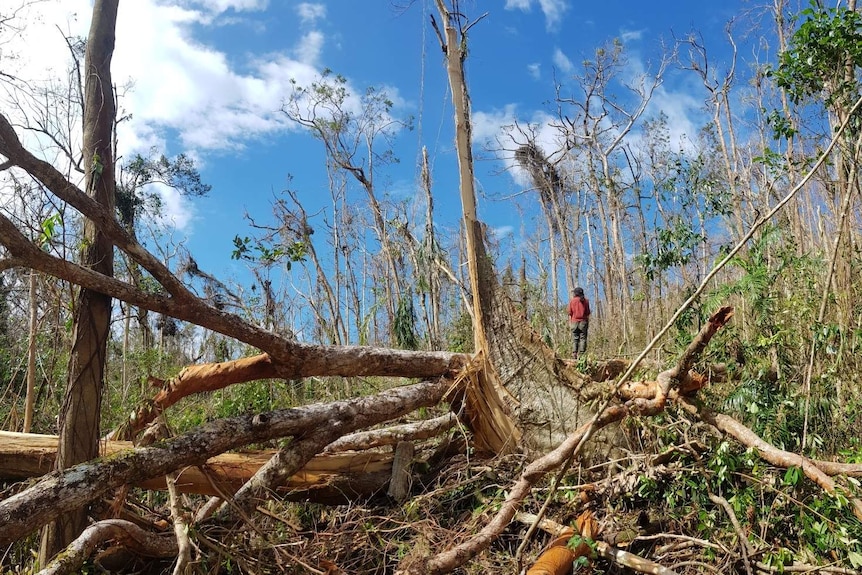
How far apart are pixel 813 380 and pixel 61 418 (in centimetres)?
507

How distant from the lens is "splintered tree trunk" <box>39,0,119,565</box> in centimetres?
363

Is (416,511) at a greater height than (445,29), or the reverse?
(445,29)

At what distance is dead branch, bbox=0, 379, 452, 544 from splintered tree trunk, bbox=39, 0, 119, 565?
0.98 metres

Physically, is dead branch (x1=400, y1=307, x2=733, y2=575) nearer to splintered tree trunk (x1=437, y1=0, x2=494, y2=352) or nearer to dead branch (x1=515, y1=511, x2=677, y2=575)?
dead branch (x1=515, y1=511, x2=677, y2=575)

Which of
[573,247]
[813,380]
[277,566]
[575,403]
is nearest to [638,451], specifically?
[575,403]

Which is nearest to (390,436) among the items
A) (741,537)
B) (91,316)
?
(91,316)

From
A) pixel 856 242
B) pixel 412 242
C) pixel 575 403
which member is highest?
pixel 412 242

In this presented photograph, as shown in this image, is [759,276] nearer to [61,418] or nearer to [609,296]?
[61,418]

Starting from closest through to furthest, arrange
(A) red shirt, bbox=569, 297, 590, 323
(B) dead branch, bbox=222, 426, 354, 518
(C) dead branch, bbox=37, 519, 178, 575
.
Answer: (C) dead branch, bbox=37, 519, 178, 575
(B) dead branch, bbox=222, 426, 354, 518
(A) red shirt, bbox=569, 297, 590, 323

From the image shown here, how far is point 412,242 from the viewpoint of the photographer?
13.6 m

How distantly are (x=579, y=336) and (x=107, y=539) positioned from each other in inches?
349

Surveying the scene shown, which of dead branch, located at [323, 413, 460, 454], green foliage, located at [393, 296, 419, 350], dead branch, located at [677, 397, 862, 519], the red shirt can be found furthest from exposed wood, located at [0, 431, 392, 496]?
the red shirt

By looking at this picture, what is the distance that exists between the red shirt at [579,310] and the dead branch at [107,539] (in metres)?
8.30

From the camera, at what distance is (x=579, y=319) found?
10695 millimetres
